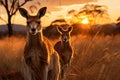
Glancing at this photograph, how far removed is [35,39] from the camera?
23.9ft

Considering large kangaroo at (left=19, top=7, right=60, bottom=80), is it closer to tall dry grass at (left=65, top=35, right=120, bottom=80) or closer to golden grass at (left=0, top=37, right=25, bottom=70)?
tall dry grass at (left=65, top=35, right=120, bottom=80)

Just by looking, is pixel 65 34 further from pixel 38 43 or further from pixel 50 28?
pixel 50 28

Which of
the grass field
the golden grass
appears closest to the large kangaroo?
the grass field

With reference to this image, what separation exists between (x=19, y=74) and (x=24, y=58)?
1.80 m

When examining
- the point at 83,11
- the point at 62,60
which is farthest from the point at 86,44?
the point at 83,11

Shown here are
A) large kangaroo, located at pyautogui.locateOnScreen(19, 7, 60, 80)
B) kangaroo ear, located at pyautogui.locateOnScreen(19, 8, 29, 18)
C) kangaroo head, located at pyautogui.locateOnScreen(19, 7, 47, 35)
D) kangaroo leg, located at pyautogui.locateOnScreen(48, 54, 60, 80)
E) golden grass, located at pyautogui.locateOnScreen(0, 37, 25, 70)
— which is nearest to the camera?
kangaroo head, located at pyautogui.locateOnScreen(19, 7, 47, 35)

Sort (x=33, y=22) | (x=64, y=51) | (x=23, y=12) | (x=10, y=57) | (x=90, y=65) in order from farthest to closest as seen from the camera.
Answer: (x=10, y=57)
(x=64, y=51)
(x=90, y=65)
(x=23, y=12)
(x=33, y=22)

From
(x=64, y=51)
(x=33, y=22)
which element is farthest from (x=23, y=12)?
(x=64, y=51)

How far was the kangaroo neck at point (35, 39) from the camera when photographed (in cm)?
727

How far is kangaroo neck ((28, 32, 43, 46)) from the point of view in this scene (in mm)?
7266

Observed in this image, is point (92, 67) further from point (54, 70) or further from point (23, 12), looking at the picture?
point (23, 12)

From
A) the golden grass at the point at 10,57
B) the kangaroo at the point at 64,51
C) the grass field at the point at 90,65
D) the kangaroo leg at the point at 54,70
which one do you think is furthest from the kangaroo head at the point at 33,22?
the golden grass at the point at 10,57

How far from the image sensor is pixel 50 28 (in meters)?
31.3

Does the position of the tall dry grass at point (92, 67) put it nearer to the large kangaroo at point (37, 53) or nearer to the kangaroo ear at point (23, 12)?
the large kangaroo at point (37, 53)
